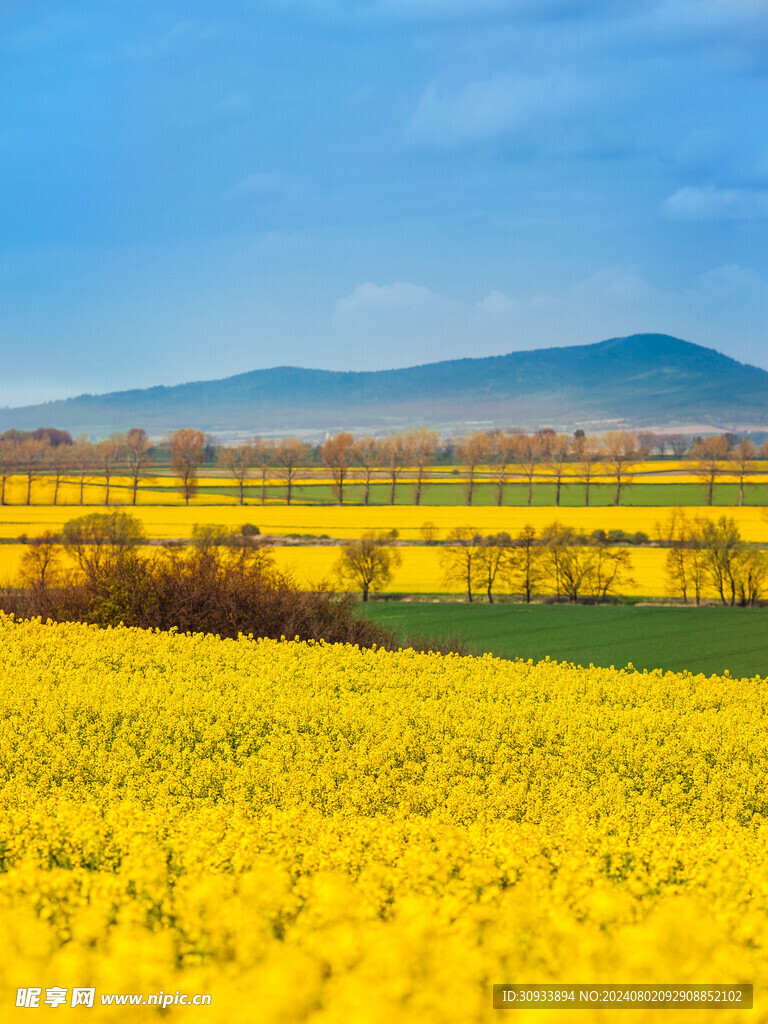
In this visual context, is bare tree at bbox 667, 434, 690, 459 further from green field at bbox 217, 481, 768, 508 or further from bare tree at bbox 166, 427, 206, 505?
bare tree at bbox 166, 427, 206, 505

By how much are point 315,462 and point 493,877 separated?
101m

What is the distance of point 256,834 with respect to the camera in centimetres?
587

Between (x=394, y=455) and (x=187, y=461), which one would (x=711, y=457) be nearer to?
(x=394, y=455)

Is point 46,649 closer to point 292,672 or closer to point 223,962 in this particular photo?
point 292,672

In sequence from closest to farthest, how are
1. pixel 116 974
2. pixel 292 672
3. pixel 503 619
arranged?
1. pixel 116 974
2. pixel 292 672
3. pixel 503 619

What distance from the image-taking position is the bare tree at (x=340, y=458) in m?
69.4

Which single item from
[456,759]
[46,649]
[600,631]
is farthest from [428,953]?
[600,631]

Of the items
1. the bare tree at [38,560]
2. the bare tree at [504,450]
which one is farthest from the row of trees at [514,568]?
the bare tree at [504,450]

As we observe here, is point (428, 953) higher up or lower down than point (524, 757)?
higher up

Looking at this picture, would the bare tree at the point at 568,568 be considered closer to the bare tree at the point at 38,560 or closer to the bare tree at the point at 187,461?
the bare tree at the point at 38,560

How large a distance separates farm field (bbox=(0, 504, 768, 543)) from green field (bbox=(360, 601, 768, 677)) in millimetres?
17426

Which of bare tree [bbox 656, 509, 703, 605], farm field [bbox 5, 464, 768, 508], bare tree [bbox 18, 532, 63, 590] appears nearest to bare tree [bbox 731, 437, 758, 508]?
farm field [bbox 5, 464, 768, 508]

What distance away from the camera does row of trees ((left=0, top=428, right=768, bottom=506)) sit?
72188 mm

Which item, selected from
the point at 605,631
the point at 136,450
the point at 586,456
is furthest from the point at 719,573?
the point at 136,450
